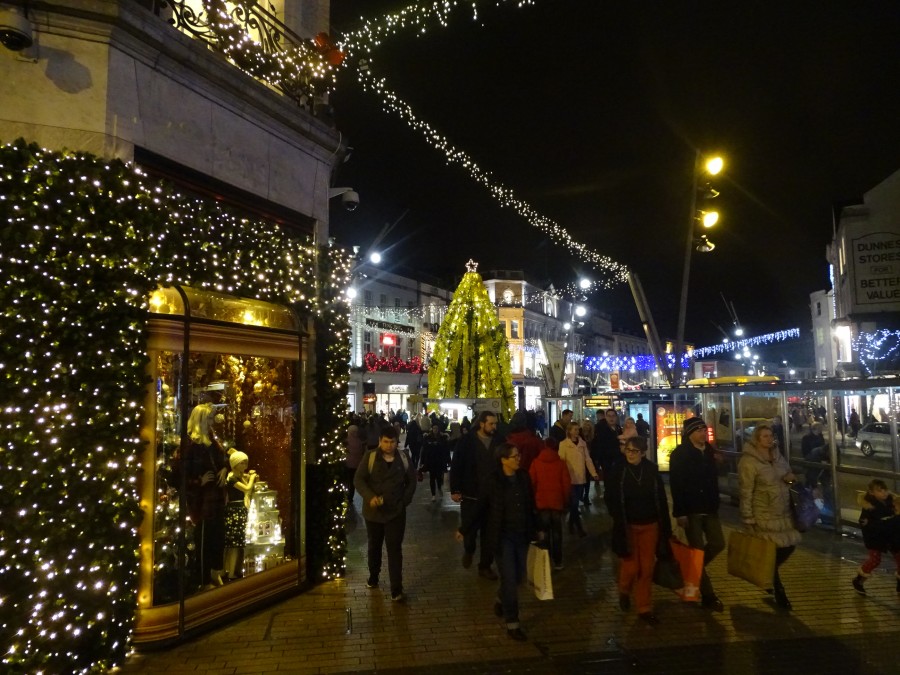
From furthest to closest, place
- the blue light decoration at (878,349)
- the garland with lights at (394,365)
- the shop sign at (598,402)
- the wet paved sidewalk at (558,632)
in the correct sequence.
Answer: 1. the garland with lights at (394,365)
2. the shop sign at (598,402)
3. the blue light decoration at (878,349)
4. the wet paved sidewalk at (558,632)

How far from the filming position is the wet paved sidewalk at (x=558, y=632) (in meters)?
5.20

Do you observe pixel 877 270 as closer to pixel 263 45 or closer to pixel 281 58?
pixel 281 58

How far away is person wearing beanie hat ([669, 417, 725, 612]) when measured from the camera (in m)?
6.64

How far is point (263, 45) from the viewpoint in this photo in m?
7.40

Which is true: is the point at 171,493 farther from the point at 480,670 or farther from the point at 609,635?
the point at 609,635

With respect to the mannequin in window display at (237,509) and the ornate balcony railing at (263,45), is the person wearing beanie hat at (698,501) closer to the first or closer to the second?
the mannequin in window display at (237,509)

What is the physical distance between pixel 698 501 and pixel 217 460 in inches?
194

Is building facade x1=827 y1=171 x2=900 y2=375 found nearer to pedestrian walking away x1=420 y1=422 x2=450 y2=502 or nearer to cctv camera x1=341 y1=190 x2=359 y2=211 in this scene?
pedestrian walking away x1=420 y1=422 x2=450 y2=502

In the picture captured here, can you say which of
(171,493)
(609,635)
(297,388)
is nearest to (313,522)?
(297,388)

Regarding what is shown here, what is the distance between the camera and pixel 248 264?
270 inches

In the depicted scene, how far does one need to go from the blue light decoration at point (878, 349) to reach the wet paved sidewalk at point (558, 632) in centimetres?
1223

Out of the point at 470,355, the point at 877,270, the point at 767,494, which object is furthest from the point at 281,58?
the point at 470,355

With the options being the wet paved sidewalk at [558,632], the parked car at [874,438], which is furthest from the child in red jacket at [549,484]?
the parked car at [874,438]

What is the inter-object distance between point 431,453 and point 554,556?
6093 mm
